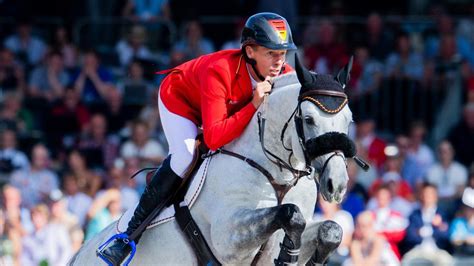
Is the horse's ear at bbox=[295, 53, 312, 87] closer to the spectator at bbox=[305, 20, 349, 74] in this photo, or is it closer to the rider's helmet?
the rider's helmet

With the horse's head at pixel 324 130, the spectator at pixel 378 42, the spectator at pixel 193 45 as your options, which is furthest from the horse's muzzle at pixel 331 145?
the spectator at pixel 378 42

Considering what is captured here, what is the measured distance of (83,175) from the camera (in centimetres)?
1421

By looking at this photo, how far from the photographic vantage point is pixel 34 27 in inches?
677

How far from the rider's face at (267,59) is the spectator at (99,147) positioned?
23.2ft

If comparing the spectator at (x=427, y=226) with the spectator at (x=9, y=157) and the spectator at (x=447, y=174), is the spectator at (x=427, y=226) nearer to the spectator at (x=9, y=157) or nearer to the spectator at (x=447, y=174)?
the spectator at (x=447, y=174)

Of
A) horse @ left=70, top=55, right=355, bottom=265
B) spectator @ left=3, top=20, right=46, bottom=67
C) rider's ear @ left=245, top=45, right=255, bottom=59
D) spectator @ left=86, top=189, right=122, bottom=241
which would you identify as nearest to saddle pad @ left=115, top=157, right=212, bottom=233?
horse @ left=70, top=55, right=355, bottom=265

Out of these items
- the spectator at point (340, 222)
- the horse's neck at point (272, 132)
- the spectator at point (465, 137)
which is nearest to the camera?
the horse's neck at point (272, 132)

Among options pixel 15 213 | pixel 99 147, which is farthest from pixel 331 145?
pixel 99 147

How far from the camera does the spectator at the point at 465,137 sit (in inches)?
579

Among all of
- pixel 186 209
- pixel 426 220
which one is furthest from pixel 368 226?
pixel 186 209

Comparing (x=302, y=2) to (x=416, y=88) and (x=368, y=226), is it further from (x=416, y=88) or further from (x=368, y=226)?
(x=368, y=226)

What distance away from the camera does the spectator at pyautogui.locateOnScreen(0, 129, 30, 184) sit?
1477cm

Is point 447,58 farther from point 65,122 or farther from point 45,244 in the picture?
point 45,244

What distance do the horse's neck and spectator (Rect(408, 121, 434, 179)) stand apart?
6.84 meters
